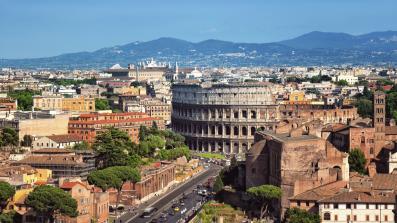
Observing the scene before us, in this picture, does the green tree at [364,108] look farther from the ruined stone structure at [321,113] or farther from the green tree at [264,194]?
the green tree at [264,194]

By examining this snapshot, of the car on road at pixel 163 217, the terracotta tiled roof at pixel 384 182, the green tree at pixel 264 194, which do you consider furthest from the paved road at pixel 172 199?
the terracotta tiled roof at pixel 384 182

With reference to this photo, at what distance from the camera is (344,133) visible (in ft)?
288

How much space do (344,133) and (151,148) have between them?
90.1 feet

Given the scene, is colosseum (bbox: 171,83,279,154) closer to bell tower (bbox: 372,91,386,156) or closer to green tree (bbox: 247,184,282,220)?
bell tower (bbox: 372,91,386,156)

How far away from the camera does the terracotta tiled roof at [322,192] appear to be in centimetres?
6981

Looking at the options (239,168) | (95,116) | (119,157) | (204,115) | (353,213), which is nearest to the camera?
(353,213)

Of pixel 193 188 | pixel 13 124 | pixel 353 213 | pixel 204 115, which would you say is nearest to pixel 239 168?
pixel 193 188

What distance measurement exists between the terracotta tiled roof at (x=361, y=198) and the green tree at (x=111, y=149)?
27907 mm

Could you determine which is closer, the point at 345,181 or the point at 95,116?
the point at 345,181

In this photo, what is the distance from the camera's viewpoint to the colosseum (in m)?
135

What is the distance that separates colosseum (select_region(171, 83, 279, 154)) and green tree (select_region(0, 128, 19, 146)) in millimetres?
37399

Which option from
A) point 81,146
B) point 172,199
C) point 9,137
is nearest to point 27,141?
point 9,137

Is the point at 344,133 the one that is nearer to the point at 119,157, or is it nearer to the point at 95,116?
the point at 119,157

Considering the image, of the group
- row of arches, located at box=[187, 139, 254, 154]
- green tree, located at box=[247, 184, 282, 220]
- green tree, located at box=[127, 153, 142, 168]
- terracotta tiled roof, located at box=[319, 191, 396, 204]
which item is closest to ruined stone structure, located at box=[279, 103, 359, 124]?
row of arches, located at box=[187, 139, 254, 154]
